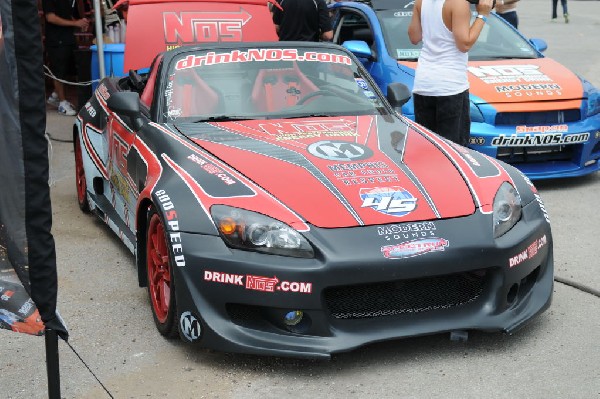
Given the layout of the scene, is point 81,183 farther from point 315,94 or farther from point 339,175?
point 339,175

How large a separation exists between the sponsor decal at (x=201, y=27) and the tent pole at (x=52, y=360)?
194 inches

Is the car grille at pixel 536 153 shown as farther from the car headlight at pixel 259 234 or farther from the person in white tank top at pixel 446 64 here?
the car headlight at pixel 259 234

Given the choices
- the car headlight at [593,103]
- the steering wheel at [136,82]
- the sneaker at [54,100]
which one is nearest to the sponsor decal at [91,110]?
the steering wheel at [136,82]

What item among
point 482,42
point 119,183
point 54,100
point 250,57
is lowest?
point 54,100

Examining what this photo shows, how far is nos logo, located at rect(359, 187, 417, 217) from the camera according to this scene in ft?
13.9

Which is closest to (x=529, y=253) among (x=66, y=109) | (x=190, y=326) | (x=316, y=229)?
(x=316, y=229)

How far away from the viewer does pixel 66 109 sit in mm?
11422

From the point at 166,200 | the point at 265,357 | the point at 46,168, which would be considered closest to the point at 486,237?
the point at 265,357

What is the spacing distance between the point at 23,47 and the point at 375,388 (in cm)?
201

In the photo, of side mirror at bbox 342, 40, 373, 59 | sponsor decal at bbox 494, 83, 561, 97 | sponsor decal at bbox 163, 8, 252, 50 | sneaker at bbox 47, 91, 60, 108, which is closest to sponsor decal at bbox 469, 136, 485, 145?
sponsor decal at bbox 494, 83, 561, 97

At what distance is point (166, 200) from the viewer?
438cm

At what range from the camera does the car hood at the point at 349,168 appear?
4.24 metres

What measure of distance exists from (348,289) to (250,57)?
2071mm

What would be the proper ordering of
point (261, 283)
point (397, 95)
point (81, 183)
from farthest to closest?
1. point (81, 183)
2. point (397, 95)
3. point (261, 283)
